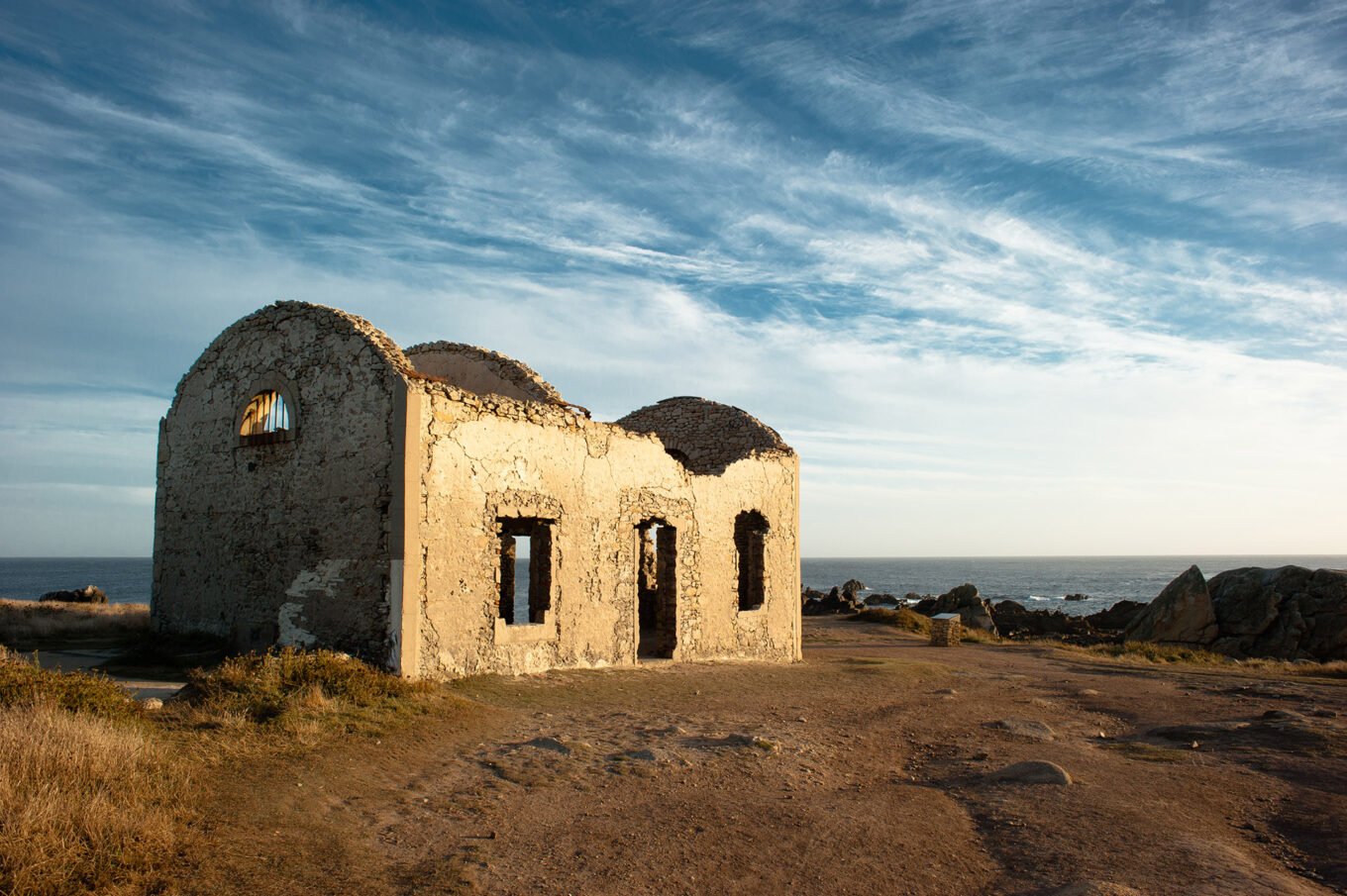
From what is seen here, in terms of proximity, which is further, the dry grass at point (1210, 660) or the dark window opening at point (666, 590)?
the dry grass at point (1210, 660)

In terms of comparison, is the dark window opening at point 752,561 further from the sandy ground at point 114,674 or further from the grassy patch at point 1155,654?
the grassy patch at point 1155,654

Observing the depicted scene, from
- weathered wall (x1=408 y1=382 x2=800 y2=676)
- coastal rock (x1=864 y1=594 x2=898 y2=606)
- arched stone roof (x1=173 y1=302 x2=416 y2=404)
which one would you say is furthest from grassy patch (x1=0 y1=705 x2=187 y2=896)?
coastal rock (x1=864 y1=594 x2=898 y2=606)

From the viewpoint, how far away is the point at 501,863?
5.16 m

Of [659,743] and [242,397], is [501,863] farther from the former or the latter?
[242,397]

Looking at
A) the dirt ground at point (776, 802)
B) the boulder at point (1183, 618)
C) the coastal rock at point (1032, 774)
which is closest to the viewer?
the dirt ground at point (776, 802)

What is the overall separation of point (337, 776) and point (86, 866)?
224 centimetres

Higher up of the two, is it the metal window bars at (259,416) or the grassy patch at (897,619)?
the metal window bars at (259,416)

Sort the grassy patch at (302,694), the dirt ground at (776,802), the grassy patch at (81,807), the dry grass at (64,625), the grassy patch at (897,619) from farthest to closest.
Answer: the grassy patch at (897,619) → the dry grass at (64,625) → the grassy patch at (302,694) → the dirt ground at (776,802) → the grassy patch at (81,807)

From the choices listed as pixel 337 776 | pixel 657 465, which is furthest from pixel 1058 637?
pixel 337 776

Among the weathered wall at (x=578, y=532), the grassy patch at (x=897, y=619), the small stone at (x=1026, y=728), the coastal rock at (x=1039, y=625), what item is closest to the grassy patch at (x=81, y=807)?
the weathered wall at (x=578, y=532)

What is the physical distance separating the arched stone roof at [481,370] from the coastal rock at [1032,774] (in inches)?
351

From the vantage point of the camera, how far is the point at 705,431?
1845 centimetres

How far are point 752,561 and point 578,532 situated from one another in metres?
5.02

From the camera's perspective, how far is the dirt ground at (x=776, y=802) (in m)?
5.16
